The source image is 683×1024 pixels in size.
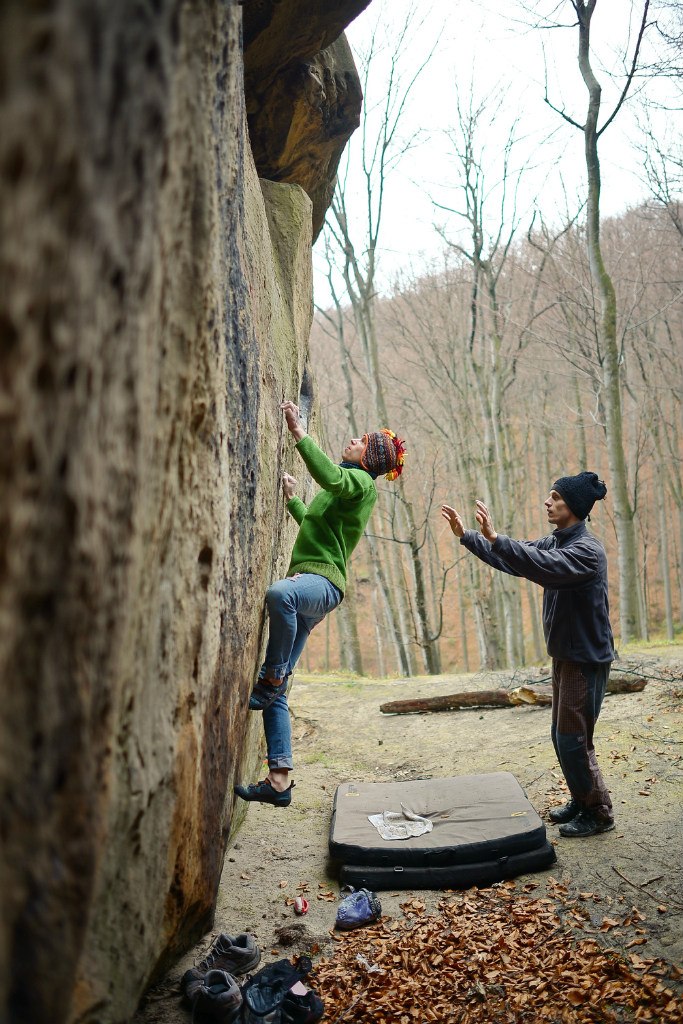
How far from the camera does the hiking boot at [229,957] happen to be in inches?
149

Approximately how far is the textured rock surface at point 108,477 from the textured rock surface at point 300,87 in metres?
2.62

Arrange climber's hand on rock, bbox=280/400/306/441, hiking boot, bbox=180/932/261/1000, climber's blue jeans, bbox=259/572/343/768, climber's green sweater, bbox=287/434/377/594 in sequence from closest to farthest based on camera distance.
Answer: hiking boot, bbox=180/932/261/1000 < climber's blue jeans, bbox=259/572/343/768 < climber's hand on rock, bbox=280/400/306/441 < climber's green sweater, bbox=287/434/377/594

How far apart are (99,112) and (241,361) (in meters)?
2.28

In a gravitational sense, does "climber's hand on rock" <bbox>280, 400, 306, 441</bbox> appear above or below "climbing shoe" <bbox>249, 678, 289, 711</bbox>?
above

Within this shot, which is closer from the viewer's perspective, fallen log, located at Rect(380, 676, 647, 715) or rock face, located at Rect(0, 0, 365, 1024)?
rock face, located at Rect(0, 0, 365, 1024)

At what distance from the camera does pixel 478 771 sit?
22.2ft

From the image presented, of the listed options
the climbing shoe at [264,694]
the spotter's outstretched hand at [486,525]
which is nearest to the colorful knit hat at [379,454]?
the spotter's outstretched hand at [486,525]

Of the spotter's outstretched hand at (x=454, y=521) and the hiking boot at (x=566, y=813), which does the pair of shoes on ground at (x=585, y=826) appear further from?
the spotter's outstretched hand at (x=454, y=521)

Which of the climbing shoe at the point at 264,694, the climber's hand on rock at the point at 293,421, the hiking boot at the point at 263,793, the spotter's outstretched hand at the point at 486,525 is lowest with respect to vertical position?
the hiking boot at the point at 263,793

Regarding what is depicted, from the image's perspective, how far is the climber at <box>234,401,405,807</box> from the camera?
14.6 ft

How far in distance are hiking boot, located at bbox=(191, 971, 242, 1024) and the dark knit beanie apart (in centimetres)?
342

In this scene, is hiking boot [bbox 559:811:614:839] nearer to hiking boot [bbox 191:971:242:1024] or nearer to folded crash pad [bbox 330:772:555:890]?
folded crash pad [bbox 330:772:555:890]

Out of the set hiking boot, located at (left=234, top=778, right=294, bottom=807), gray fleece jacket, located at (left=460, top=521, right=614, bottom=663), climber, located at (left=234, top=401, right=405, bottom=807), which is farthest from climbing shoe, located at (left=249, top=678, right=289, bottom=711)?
gray fleece jacket, located at (left=460, top=521, right=614, bottom=663)

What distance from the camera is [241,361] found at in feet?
12.4
